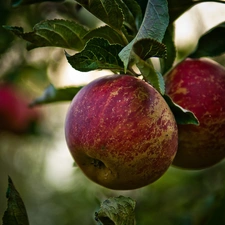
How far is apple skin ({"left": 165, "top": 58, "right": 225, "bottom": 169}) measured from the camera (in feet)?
4.31

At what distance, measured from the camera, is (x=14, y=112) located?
310 centimetres

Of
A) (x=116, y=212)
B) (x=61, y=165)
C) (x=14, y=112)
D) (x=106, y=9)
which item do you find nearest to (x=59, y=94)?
(x=106, y=9)

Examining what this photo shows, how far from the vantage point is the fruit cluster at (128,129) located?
1146 mm

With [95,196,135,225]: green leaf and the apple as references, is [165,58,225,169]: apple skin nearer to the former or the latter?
[95,196,135,225]: green leaf

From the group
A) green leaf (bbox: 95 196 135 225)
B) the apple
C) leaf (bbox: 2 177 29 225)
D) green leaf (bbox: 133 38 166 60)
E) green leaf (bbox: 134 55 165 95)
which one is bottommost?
the apple

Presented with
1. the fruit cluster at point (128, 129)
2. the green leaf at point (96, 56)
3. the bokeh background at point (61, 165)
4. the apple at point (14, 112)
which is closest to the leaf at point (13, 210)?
the fruit cluster at point (128, 129)

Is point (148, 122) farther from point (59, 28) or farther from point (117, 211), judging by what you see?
point (59, 28)

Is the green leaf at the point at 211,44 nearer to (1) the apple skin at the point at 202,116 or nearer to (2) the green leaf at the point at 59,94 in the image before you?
(1) the apple skin at the point at 202,116

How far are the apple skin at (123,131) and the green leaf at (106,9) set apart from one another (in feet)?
0.41

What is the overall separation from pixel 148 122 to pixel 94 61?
166 millimetres

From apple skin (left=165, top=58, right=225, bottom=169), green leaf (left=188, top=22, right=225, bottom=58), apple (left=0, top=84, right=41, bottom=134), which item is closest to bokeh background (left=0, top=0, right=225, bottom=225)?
apple (left=0, top=84, right=41, bottom=134)

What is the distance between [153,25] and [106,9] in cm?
11

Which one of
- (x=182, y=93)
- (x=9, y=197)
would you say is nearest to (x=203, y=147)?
(x=182, y=93)

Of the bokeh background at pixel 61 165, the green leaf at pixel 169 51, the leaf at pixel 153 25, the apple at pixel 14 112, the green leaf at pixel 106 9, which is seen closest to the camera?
the leaf at pixel 153 25
